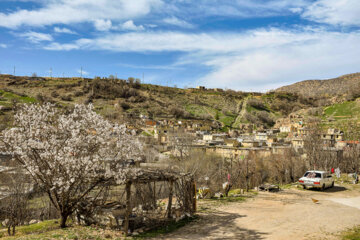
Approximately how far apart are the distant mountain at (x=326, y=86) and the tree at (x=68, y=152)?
128927mm

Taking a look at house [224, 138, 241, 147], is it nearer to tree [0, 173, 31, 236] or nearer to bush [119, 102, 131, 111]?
tree [0, 173, 31, 236]

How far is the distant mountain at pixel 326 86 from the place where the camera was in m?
134

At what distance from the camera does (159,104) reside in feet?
343

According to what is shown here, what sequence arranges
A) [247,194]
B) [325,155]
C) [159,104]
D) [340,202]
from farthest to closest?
[159,104]
[325,155]
[247,194]
[340,202]

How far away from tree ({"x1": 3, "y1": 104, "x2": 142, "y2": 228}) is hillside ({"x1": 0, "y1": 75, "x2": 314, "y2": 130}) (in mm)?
66991

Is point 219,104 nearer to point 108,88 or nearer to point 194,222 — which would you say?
point 108,88

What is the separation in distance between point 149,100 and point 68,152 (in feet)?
314

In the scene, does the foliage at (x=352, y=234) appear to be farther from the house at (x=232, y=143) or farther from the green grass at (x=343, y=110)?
the green grass at (x=343, y=110)

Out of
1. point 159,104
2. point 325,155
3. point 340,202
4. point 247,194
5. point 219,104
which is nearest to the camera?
point 340,202

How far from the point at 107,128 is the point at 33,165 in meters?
3.26

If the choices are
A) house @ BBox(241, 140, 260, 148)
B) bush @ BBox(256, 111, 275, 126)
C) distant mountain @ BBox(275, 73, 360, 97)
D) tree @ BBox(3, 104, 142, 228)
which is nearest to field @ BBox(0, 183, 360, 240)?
tree @ BBox(3, 104, 142, 228)

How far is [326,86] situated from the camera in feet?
509

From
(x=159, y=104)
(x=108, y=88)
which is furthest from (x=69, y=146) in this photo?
(x=108, y=88)

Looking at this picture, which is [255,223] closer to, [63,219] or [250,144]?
[63,219]
